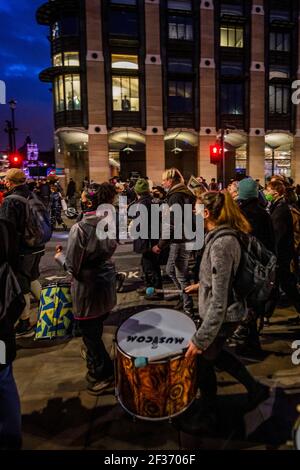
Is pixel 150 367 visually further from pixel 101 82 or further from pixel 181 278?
pixel 101 82

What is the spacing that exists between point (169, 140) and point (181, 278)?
26765mm

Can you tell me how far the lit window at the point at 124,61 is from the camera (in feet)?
89.4

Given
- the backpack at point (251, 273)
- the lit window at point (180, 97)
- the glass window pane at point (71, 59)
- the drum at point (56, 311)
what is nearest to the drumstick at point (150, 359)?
the backpack at point (251, 273)

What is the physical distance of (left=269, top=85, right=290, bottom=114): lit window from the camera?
98.9 feet

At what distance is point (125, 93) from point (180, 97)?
4.59 meters

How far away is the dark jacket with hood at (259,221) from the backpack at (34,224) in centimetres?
271

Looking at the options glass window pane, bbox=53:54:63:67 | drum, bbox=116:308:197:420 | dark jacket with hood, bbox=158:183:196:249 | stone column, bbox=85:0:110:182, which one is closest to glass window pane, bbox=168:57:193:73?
stone column, bbox=85:0:110:182

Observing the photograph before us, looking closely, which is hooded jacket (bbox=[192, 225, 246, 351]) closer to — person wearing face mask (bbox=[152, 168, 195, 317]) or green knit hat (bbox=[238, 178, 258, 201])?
green knit hat (bbox=[238, 178, 258, 201])

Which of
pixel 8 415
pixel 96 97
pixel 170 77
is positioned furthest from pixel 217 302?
pixel 170 77

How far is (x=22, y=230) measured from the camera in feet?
14.9

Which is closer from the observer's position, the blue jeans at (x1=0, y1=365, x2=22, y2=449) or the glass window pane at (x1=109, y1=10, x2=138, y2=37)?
the blue jeans at (x1=0, y1=365, x2=22, y2=449)

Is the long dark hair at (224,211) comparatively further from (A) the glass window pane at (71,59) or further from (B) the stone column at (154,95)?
(A) the glass window pane at (71,59)

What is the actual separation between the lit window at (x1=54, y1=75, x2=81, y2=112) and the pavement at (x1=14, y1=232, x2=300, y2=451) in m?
25.9

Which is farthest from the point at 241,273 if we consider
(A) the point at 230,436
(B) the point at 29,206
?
(B) the point at 29,206
